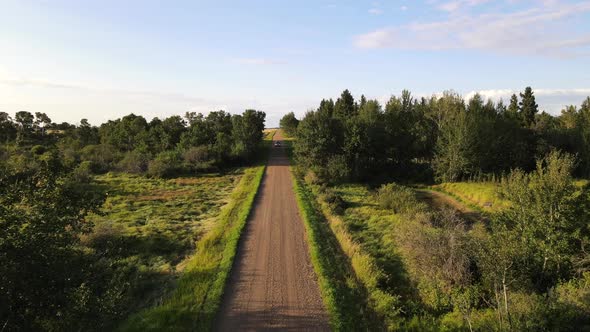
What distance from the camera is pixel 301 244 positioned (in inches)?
787

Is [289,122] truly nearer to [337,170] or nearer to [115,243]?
[337,170]

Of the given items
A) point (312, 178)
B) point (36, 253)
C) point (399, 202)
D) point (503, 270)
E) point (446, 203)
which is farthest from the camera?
point (312, 178)

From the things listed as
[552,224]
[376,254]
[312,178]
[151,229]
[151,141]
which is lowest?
[376,254]

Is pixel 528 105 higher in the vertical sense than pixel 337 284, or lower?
higher

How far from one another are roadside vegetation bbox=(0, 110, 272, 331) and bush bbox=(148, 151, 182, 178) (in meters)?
0.16

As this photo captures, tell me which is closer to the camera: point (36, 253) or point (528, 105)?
point (36, 253)

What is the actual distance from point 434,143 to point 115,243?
44.1 m

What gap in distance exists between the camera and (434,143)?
5100 centimetres

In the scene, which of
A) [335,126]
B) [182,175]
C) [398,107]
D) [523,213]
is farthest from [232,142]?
[523,213]

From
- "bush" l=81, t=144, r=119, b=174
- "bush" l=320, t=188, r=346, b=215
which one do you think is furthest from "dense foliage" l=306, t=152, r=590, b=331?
"bush" l=81, t=144, r=119, b=174

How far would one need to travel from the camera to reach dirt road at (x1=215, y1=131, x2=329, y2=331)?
490 inches

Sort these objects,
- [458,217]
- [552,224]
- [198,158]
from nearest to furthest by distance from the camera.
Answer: [552,224] < [458,217] < [198,158]

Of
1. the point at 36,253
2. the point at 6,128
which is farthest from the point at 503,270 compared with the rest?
the point at 6,128

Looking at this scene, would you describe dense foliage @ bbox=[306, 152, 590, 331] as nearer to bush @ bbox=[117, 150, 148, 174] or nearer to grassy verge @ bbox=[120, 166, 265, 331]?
grassy verge @ bbox=[120, 166, 265, 331]
